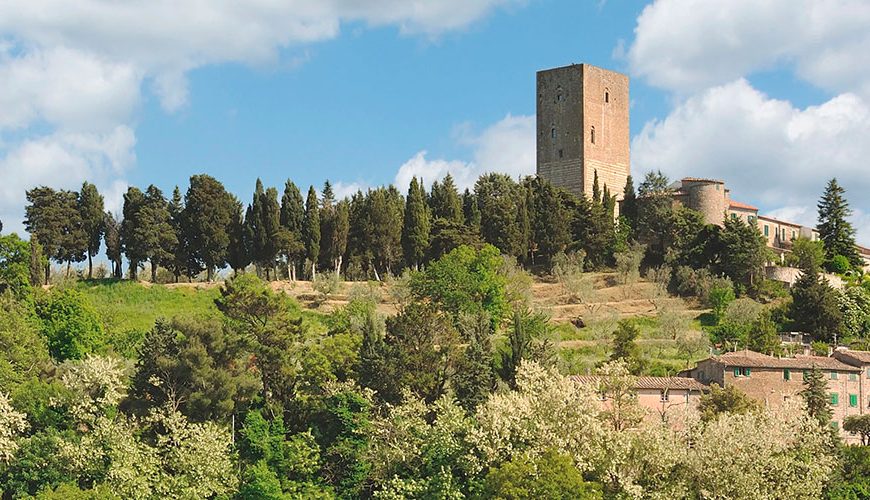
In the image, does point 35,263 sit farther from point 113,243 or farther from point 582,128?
point 582,128

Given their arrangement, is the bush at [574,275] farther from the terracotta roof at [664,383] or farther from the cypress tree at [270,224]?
the terracotta roof at [664,383]

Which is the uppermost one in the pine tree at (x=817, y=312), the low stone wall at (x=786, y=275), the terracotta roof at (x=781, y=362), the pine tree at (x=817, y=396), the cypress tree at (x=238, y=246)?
the cypress tree at (x=238, y=246)

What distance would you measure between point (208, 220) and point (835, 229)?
3417 centimetres

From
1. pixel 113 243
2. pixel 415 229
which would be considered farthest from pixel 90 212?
pixel 415 229

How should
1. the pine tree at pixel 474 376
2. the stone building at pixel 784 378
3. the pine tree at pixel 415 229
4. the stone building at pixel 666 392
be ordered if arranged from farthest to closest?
the pine tree at pixel 415 229 < the stone building at pixel 784 378 < the stone building at pixel 666 392 < the pine tree at pixel 474 376

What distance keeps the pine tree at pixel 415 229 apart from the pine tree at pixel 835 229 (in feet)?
72.0

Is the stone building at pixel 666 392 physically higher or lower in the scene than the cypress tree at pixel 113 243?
lower

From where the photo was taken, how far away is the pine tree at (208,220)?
6444cm

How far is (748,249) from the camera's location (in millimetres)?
63625

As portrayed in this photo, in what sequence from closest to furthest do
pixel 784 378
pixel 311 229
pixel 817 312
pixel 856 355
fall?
pixel 784 378
pixel 856 355
pixel 817 312
pixel 311 229

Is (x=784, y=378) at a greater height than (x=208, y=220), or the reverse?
(x=208, y=220)

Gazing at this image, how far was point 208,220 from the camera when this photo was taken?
64.6 meters

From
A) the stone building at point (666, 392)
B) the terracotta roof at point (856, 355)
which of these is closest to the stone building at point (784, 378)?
the terracotta roof at point (856, 355)

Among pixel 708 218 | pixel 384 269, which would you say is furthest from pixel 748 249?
pixel 384 269
